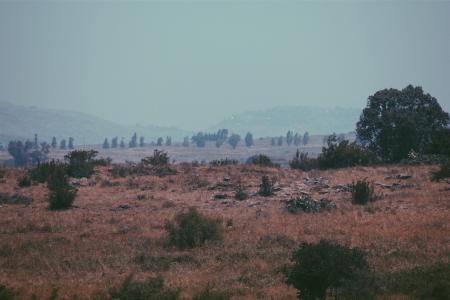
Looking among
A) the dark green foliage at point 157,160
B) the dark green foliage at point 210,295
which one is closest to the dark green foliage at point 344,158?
the dark green foliage at point 157,160

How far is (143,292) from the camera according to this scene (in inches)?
384

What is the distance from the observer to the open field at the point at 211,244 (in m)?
11.6

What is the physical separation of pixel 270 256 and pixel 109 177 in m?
23.5

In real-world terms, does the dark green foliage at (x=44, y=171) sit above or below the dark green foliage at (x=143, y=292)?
above

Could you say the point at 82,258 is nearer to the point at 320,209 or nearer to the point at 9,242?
the point at 9,242

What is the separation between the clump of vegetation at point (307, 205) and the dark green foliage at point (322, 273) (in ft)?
34.2

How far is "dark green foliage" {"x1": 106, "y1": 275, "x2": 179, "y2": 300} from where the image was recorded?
968 centimetres

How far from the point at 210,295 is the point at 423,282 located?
4.47m

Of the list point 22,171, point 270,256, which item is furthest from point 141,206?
point 22,171

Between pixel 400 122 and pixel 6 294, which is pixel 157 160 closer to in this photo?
pixel 400 122

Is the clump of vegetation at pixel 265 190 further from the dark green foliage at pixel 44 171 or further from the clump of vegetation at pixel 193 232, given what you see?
the dark green foliage at pixel 44 171

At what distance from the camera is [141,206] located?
23438 millimetres

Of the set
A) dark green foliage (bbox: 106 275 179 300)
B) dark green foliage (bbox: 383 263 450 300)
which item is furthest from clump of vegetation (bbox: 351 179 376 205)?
dark green foliage (bbox: 106 275 179 300)

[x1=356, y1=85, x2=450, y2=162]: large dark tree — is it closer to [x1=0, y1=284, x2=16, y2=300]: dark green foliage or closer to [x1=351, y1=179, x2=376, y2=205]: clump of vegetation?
[x1=351, y1=179, x2=376, y2=205]: clump of vegetation
